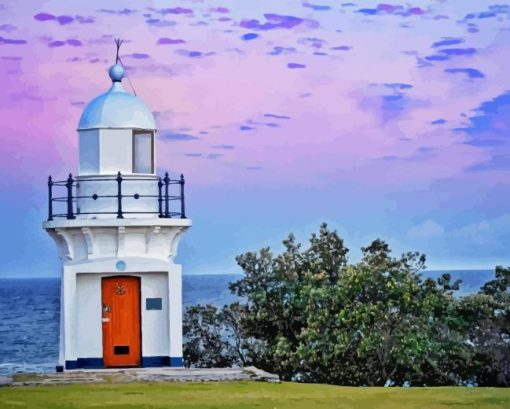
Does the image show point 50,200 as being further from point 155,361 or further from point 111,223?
point 155,361

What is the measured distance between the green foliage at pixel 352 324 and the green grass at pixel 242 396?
13.6 ft

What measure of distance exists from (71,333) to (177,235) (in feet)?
9.33

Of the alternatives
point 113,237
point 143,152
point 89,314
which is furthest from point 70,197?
point 89,314

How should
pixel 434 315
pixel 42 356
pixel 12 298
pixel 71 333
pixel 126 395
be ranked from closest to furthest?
pixel 126 395 → pixel 71 333 → pixel 434 315 → pixel 42 356 → pixel 12 298

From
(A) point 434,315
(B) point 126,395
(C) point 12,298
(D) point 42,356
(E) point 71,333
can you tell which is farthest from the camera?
(C) point 12,298

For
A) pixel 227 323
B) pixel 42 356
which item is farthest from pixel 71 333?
pixel 42 356

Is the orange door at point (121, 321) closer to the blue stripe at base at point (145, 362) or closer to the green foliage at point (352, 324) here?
the blue stripe at base at point (145, 362)

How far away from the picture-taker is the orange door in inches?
1089

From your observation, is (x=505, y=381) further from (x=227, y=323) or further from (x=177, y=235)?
(x=177, y=235)

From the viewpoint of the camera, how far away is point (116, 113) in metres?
27.8

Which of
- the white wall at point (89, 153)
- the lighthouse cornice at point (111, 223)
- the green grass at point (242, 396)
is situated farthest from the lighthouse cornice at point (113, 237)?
the green grass at point (242, 396)

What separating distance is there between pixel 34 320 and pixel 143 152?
61.3 m

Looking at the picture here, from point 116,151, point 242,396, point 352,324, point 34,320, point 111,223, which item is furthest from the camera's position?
point 34,320

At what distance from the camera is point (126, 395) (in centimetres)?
2397
